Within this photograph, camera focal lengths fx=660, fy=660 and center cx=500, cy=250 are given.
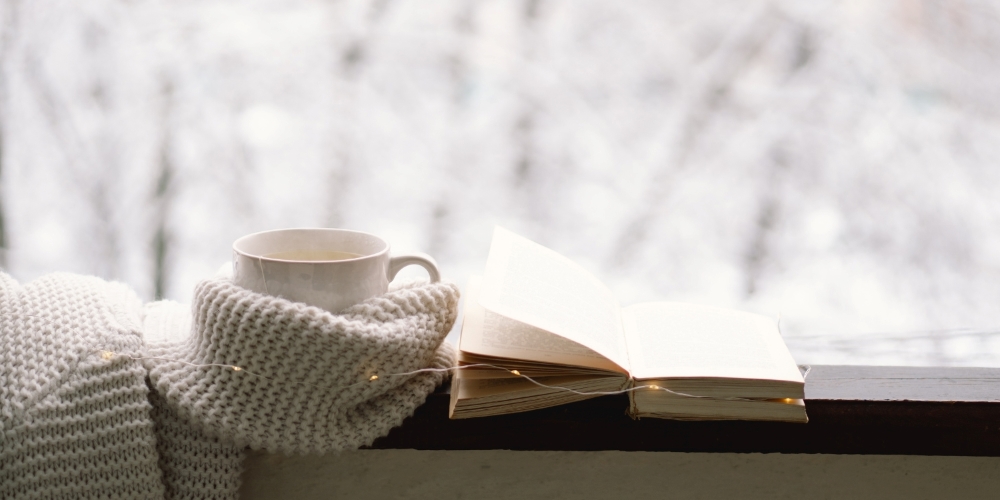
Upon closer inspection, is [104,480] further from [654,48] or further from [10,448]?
[654,48]

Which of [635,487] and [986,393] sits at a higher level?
[986,393]

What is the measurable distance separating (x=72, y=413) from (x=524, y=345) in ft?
1.46

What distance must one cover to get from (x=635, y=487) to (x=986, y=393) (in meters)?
0.42

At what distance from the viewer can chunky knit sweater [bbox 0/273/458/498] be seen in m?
0.64

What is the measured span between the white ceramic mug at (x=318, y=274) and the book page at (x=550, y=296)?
0.09m

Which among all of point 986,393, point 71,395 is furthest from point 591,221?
point 71,395

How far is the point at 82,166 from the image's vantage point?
1033 millimetres

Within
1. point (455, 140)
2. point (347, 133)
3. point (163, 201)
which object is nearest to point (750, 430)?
point (455, 140)

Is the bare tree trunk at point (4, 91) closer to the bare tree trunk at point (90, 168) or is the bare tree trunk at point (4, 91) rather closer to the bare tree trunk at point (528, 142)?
the bare tree trunk at point (90, 168)

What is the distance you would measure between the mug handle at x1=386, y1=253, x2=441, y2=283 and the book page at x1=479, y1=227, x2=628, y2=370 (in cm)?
7

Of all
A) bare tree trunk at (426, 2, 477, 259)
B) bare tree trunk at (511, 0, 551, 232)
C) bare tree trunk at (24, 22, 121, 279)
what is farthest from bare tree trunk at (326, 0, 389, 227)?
bare tree trunk at (24, 22, 121, 279)

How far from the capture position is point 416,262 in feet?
2.41

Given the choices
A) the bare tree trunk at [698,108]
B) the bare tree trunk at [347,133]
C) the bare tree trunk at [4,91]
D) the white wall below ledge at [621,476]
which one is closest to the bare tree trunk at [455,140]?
the bare tree trunk at [347,133]

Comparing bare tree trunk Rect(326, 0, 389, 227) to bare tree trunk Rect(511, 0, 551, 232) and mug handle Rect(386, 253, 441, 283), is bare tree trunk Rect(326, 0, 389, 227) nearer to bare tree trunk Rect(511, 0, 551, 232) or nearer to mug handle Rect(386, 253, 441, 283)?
bare tree trunk Rect(511, 0, 551, 232)
